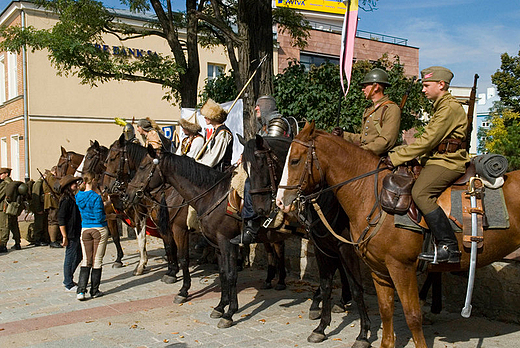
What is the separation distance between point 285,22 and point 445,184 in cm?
1091

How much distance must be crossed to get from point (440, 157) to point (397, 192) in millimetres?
531

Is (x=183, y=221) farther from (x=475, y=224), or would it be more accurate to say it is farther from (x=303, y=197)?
(x=475, y=224)

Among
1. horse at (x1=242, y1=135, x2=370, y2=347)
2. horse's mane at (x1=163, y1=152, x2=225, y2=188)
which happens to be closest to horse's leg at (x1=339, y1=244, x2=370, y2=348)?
horse at (x1=242, y1=135, x2=370, y2=347)

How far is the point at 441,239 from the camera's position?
174 inches

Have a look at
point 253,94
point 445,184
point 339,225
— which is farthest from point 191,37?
point 445,184

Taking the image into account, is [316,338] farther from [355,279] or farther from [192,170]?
[192,170]

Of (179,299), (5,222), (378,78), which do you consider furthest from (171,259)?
(5,222)

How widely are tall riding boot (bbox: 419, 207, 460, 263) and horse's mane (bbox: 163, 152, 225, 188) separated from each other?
363cm

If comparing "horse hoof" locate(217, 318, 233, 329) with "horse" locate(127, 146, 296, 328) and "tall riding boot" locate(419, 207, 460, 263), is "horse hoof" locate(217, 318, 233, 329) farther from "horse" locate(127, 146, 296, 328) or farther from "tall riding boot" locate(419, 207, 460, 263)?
"tall riding boot" locate(419, 207, 460, 263)

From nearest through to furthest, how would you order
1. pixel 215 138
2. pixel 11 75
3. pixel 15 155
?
pixel 215 138, pixel 15 155, pixel 11 75

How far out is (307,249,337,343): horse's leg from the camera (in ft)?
19.0

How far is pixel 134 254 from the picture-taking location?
12.4 m

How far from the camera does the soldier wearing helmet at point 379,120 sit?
17.2 ft

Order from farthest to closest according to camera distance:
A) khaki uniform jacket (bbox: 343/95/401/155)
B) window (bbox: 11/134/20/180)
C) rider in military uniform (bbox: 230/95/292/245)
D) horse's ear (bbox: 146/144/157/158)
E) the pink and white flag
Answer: window (bbox: 11/134/20/180), horse's ear (bbox: 146/144/157/158), the pink and white flag, rider in military uniform (bbox: 230/95/292/245), khaki uniform jacket (bbox: 343/95/401/155)
